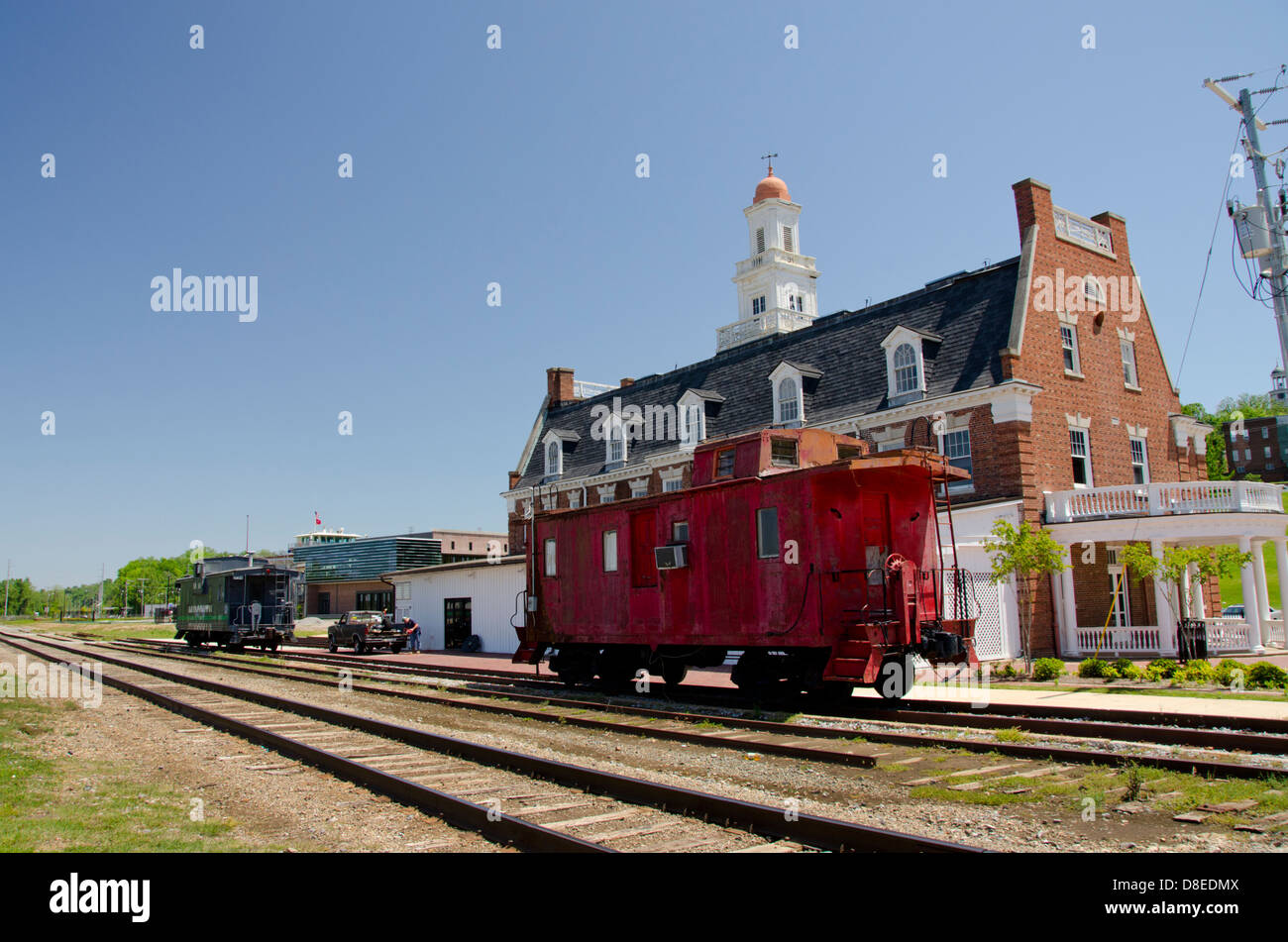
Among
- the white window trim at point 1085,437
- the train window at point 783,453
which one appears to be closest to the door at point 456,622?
the white window trim at point 1085,437

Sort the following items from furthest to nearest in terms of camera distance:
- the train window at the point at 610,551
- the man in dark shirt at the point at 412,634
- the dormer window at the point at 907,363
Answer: the man in dark shirt at the point at 412,634 < the dormer window at the point at 907,363 < the train window at the point at 610,551

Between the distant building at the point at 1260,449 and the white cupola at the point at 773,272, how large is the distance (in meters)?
77.1

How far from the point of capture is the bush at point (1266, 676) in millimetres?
15058

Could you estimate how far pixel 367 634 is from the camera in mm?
35188

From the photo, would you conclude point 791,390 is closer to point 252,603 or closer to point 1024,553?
point 1024,553

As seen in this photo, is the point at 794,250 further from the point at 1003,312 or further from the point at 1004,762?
the point at 1004,762

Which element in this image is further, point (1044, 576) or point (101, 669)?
point (101, 669)

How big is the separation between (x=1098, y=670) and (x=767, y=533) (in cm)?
966

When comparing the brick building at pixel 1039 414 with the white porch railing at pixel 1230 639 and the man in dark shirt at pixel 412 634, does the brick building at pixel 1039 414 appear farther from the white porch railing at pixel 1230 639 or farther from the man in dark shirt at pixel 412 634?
the man in dark shirt at pixel 412 634

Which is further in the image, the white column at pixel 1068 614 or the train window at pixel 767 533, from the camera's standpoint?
the white column at pixel 1068 614
